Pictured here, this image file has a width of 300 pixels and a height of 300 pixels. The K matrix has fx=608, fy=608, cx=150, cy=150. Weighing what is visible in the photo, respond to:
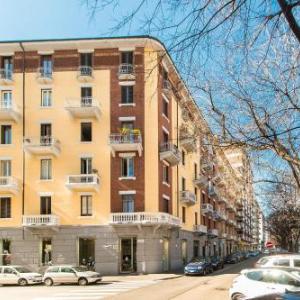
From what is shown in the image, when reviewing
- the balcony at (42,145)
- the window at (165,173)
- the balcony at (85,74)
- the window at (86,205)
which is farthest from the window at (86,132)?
the window at (165,173)

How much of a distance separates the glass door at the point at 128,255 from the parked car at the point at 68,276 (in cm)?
1016

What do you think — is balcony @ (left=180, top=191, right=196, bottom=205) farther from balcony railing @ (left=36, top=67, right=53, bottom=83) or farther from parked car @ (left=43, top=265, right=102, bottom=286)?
parked car @ (left=43, top=265, right=102, bottom=286)

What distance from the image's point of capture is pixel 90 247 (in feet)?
165

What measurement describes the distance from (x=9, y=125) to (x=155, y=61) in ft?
149

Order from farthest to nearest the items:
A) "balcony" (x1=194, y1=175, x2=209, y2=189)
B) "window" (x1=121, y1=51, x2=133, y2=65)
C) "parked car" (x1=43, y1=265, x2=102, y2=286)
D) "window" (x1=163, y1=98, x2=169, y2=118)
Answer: "balcony" (x1=194, y1=175, x2=209, y2=189)
"window" (x1=163, y1=98, x2=169, y2=118)
"window" (x1=121, y1=51, x2=133, y2=65)
"parked car" (x1=43, y1=265, x2=102, y2=286)

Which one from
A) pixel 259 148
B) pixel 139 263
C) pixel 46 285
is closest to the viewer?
pixel 259 148

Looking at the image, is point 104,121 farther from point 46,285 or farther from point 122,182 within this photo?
point 46,285

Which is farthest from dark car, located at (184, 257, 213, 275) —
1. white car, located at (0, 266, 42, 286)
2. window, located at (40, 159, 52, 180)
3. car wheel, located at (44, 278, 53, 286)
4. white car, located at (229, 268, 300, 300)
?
white car, located at (229, 268, 300, 300)

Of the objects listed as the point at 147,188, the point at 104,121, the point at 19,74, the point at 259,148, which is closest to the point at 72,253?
the point at 147,188

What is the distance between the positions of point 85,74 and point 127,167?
28.2 ft

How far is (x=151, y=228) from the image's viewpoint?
164ft

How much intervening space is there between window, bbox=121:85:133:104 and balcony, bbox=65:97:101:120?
7.57 feet

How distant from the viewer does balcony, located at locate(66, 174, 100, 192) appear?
49594mm

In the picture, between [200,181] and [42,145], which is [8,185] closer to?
[42,145]
